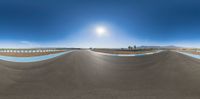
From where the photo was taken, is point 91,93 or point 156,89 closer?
point 91,93

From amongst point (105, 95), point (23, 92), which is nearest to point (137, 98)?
point (105, 95)

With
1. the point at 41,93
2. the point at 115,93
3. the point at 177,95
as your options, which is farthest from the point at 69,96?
the point at 177,95

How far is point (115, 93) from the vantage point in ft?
14.5

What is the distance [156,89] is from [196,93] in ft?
4.25

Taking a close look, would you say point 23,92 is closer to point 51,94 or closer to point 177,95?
point 51,94

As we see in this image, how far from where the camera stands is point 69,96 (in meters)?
4.11

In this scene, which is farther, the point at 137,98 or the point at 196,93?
the point at 196,93

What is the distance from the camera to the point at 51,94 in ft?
14.0

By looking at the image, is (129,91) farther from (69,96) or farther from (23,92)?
(23,92)

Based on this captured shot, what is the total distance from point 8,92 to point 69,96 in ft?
7.90

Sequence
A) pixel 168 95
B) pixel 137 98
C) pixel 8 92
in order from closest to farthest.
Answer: pixel 137 98 → pixel 168 95 → pixel 8 92

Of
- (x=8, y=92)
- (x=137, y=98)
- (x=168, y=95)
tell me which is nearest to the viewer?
(x=137, y=98)

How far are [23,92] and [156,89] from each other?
5073 millimetres

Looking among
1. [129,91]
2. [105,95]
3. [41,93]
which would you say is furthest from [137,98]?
[41,93]
